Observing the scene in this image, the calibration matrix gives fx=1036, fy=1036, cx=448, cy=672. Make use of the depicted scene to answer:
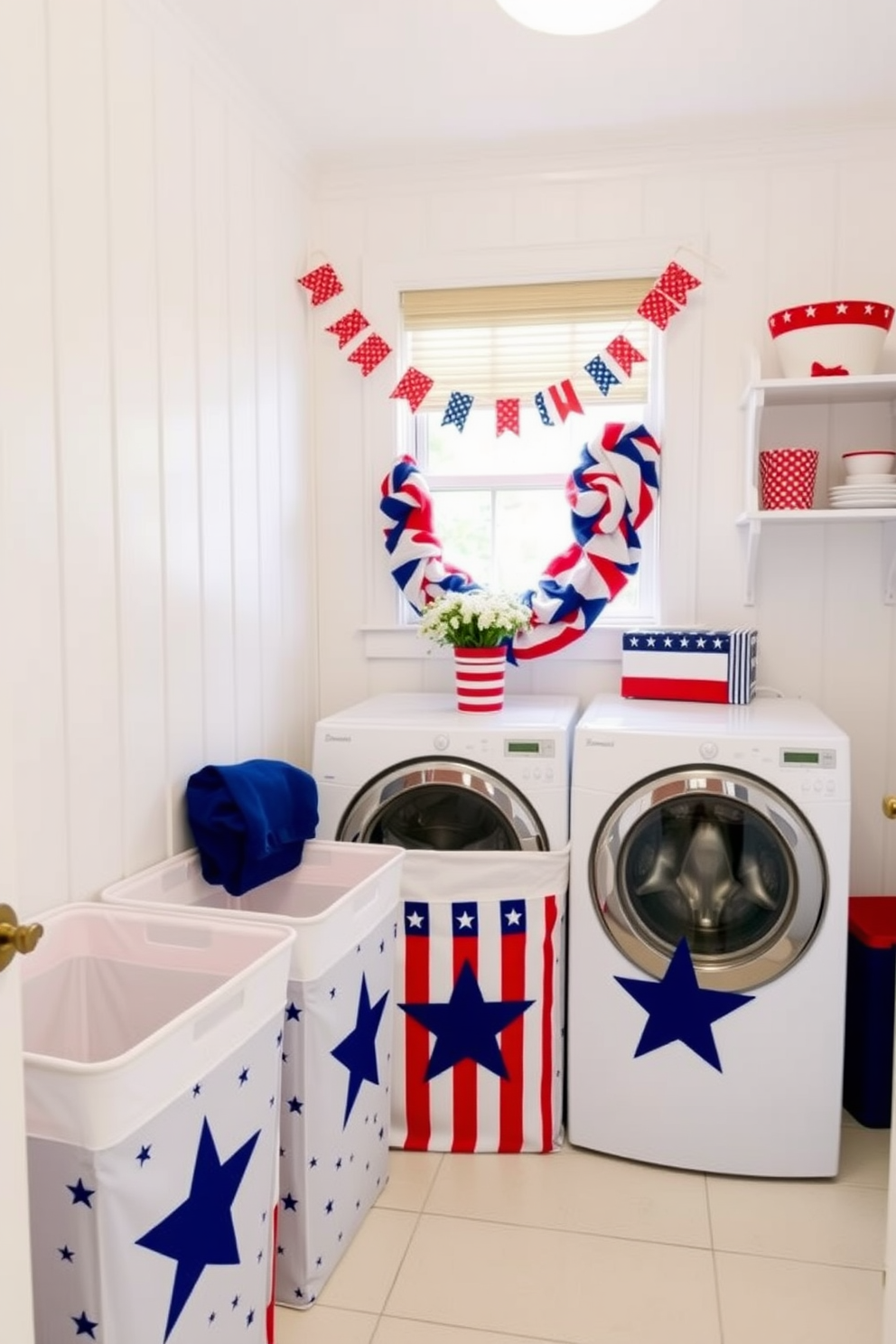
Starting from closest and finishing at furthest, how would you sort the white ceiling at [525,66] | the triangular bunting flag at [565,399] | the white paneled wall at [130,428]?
the white paneled wall at [130,428], the white ceiling at [525,66], the triangular bunting flag at [565,399]

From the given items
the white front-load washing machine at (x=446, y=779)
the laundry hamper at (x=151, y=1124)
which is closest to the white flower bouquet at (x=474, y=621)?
the white front-load washing machine at (x=446, y=779)

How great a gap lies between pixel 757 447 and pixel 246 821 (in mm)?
1646

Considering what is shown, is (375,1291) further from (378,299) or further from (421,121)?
(421,121)

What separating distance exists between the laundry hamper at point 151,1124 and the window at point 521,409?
1.72m

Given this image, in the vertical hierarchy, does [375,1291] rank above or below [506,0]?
below

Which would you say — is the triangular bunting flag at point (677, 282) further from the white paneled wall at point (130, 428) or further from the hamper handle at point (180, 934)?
the hamper handle at point (180, 934)

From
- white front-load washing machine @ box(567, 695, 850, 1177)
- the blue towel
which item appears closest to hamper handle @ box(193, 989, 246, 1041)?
the blue towel

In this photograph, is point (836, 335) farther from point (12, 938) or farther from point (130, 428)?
point (12, 938)

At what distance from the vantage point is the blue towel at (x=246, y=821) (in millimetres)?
2078

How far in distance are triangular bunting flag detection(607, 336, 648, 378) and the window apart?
0.04m

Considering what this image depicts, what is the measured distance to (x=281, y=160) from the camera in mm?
2773

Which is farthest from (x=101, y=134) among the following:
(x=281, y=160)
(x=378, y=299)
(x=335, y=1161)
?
(x=335, y=1161)

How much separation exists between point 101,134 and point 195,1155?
1.71 metres

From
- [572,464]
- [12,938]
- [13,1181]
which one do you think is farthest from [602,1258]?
[572,464]
